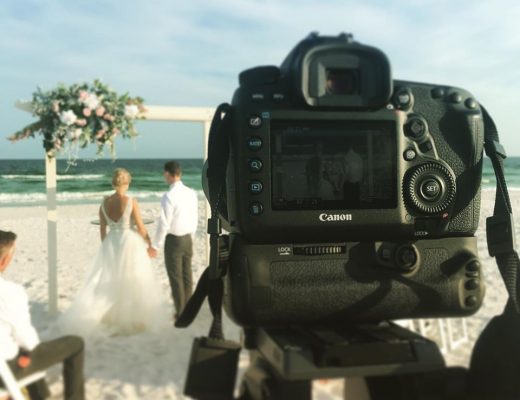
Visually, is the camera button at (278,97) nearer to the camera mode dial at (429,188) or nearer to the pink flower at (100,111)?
the camera mode dial at (429,188)

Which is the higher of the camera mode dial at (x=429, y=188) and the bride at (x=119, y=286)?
the camera mode dial at (x=429, y=188)

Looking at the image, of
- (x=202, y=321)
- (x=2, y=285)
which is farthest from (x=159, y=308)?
(x=2, y=285)

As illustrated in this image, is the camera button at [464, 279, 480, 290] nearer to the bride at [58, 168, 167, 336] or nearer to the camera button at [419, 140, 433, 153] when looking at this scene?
the camera button at [419, 140, 433, 153]

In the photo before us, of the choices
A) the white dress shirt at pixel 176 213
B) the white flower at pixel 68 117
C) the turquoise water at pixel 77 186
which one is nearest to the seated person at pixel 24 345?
the white flower at pixel 68 117

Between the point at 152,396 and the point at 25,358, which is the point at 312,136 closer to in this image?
the point at 25,358

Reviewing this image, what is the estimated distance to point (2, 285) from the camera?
258cm

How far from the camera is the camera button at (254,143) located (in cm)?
111

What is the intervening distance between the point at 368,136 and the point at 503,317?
46 cm

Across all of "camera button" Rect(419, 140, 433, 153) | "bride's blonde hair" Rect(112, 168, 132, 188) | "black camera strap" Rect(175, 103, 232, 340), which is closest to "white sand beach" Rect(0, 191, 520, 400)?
"camera button" Rect(419, 140, 433, 153)

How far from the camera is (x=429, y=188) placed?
1.18m

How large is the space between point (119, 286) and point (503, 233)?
409cm

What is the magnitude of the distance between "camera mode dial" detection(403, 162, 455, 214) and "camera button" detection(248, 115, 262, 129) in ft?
1.09

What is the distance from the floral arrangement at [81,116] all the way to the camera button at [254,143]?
11.2 ft

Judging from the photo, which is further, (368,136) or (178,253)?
(178,253)
